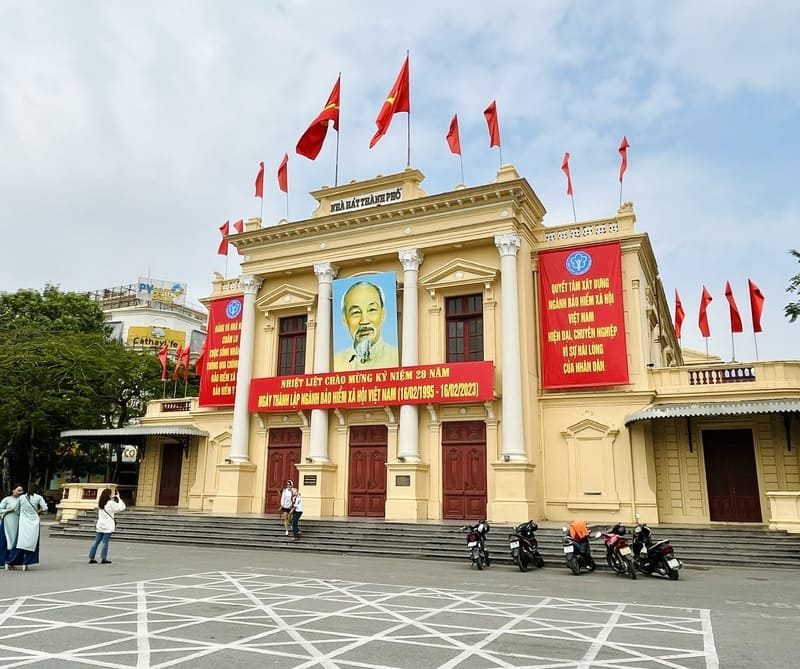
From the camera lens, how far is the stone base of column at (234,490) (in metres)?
21.6

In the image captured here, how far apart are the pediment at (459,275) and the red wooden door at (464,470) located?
452cm

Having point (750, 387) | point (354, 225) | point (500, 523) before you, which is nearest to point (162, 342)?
A: point (354, 225)

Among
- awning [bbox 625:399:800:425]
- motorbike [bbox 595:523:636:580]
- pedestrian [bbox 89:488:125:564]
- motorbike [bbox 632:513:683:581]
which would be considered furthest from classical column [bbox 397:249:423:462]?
pedestrian [bbox 89:488:125:564]

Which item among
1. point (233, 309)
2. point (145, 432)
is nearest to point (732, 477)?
point (233, 309)

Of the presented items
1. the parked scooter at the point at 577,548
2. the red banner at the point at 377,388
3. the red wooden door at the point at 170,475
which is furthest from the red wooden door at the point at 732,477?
the red wooden door at the point at 170,475

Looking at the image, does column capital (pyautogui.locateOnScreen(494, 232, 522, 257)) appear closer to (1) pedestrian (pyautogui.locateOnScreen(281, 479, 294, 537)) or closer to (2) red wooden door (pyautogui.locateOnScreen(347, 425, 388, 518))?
(2) red wooden door (pyautogui.locateOnScreen(347, 425, 388, 518))

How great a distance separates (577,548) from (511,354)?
7366mm

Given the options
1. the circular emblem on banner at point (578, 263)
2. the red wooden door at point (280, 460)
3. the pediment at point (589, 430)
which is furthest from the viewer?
the red wooden door at point (280, 460)

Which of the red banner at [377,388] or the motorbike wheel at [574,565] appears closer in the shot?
the motorbike wheel at [574,565]

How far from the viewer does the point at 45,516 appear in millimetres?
28078

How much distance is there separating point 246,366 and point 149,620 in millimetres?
16511

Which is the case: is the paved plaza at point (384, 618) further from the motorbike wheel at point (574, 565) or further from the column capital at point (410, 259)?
the column capital at point (410, 259)

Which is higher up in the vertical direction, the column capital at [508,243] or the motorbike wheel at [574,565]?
the column capital at [508,243]

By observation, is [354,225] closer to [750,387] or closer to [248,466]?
[248,466]
